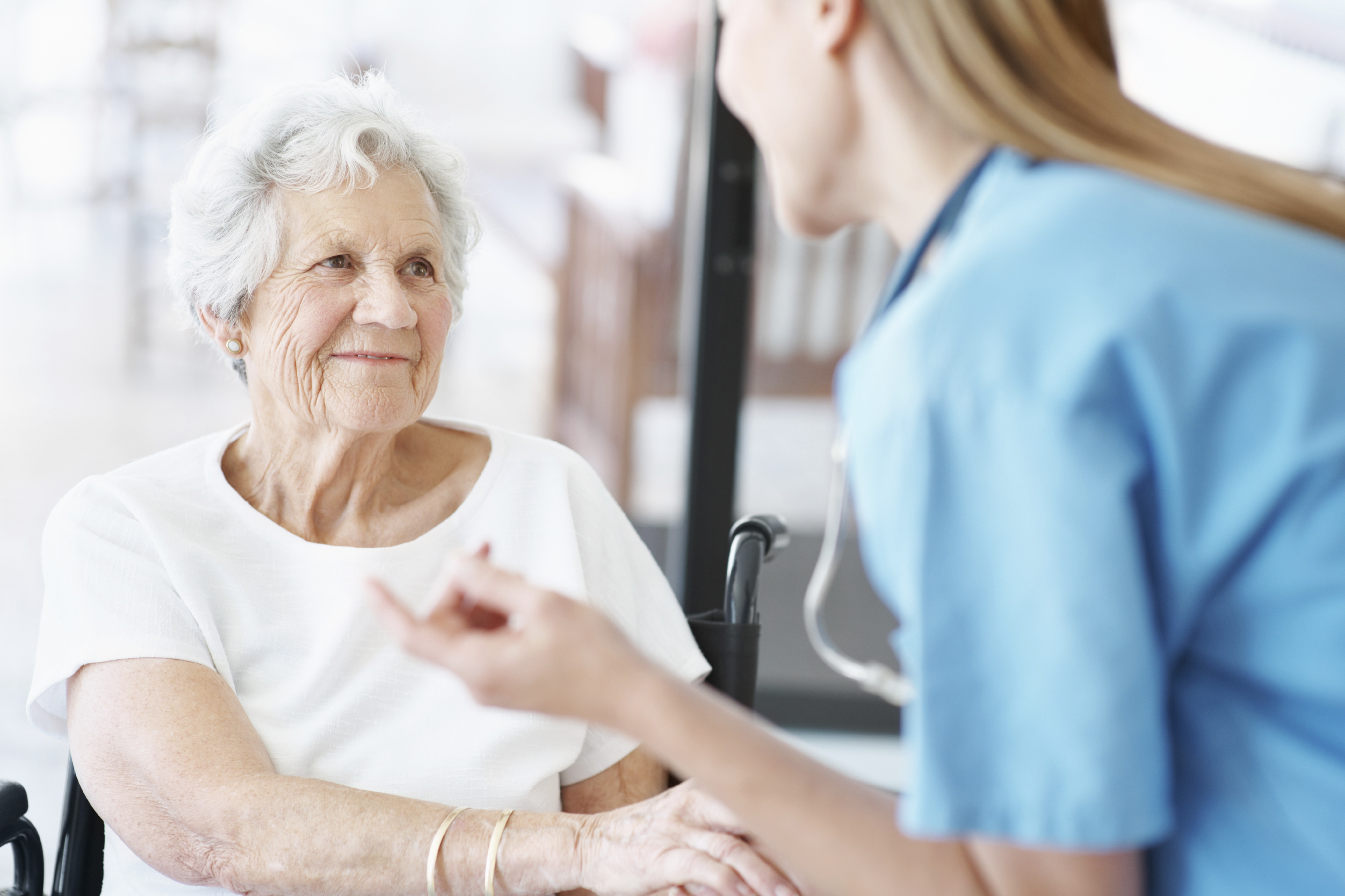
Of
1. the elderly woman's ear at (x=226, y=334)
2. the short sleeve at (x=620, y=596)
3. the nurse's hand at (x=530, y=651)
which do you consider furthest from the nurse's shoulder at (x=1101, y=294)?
the elderly woman's ear at (x=226, y=334)

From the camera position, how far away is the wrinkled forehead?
1.44 metres

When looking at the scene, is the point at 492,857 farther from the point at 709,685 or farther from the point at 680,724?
the point at 680,724

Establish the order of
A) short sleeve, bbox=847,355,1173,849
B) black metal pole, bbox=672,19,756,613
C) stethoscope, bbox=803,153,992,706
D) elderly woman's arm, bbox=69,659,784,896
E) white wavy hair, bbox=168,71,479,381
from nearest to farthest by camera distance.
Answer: short sleeve, bbox=847,355,1173,849
stethoscope, bbox=803,153,992,706
elderly woman's arm, bbox=69,659,784,896
white wavy hair, bbox=168,71,479,381
black metal pole, bbox=672,19,756,613

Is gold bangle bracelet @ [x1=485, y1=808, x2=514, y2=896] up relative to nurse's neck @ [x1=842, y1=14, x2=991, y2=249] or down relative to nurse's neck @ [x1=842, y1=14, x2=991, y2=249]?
down

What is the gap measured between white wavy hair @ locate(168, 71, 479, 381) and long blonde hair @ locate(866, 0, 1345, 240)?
2.84 ft

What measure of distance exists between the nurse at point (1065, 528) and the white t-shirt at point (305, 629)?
67 centimetres

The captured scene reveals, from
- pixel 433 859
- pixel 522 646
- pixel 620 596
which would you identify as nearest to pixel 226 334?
pixel 620 596

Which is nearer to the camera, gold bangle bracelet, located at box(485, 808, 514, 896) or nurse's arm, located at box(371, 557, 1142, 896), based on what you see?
nurse's arm, located at box(371, 557, 1142, 896)

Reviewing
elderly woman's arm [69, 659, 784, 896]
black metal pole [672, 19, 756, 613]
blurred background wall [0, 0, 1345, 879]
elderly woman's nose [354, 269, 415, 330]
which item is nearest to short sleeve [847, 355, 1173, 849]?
→ elderly woman's arm [69, 659, 784, 896]

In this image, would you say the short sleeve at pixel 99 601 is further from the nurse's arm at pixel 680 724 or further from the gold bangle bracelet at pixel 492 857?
the nurse's arm at pixel 680 724

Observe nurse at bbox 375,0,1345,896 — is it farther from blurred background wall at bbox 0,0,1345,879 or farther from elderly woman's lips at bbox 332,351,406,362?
blurred background wall at bbox 0,0,1345,879

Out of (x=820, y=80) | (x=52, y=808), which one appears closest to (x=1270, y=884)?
(x=820, y=80)

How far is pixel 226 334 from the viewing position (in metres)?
1.50

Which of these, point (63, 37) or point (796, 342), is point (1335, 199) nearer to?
point (796, 342)
